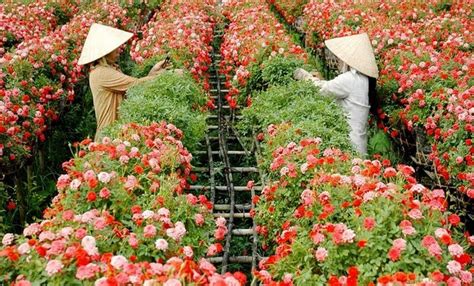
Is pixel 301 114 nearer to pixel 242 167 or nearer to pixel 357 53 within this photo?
pixel 357 53

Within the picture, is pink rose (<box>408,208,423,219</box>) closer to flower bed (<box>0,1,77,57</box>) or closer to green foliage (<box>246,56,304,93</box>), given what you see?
green foliage (<box>246,56,304,93</box>)

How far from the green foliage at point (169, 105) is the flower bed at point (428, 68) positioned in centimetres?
200

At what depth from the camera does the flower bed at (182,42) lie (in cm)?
664

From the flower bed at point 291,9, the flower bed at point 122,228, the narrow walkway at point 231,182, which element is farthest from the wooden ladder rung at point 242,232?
the flower bed at point 291,9

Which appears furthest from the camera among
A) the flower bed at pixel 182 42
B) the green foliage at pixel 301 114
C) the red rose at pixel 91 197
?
the flower bed at pixel 182 42

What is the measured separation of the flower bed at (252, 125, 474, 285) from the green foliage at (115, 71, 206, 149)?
4.33 ft

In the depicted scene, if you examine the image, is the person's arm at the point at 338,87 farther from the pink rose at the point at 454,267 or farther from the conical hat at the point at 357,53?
the pink rose at the point at 454,267

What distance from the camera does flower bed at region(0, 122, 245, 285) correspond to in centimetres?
248

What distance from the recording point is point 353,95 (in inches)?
209

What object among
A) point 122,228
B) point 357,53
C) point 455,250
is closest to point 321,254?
point 455,250

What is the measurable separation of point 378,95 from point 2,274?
457 cm

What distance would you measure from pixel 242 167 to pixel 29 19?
538 centimetres

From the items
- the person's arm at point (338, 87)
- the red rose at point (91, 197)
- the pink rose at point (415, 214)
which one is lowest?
the red rose at point (91, 197)

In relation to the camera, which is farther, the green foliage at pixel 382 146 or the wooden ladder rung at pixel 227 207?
the green foliage at pixel 382 146
